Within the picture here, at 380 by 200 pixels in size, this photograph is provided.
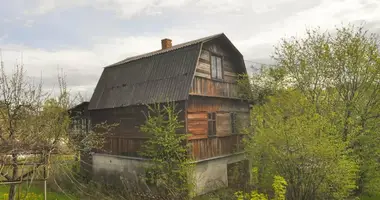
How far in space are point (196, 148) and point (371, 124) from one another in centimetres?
869

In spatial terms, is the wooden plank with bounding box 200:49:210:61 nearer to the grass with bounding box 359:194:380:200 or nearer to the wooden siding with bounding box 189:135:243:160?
the wooden siding with bounding box 189:135:243:160

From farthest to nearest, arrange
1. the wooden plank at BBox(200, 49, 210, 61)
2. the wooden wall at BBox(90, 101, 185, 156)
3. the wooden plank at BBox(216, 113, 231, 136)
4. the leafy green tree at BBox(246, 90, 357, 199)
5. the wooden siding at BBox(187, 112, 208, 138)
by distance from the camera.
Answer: the wooden plank at BBox(216, 113, 231, 136) → the wooden wall at BBox(90, 101, 185, 156) → the wooden plank at BBox(200, 49, 210, 61) → the wooden siding at BBox(187, 112, 208, 138) → the leafy green tree at BBox(246, 90, 357, 199)

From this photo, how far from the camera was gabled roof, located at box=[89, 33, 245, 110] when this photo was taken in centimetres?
1386

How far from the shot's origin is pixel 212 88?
50.0ft

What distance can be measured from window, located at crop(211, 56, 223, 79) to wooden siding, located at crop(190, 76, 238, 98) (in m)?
0.42

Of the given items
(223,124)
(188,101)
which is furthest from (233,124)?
(188,101)

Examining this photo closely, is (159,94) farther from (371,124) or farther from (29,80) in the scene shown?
(371,124)

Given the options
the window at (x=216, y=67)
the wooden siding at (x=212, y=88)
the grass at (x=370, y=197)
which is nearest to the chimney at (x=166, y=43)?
the window at (x=216, y=67)

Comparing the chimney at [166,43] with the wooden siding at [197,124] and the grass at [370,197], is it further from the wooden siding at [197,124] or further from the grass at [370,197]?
the grass at [370,197]

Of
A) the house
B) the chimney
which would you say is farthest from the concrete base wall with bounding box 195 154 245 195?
the chimney

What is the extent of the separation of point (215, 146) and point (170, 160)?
3.42 meters

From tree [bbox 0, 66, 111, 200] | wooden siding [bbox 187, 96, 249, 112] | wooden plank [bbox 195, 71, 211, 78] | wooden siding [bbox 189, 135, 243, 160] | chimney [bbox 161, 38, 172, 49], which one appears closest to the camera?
tree [bbox 0, 66, 111, 200]

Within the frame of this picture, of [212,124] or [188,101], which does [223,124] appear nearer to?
[212,124]

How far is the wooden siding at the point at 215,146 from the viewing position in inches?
544
